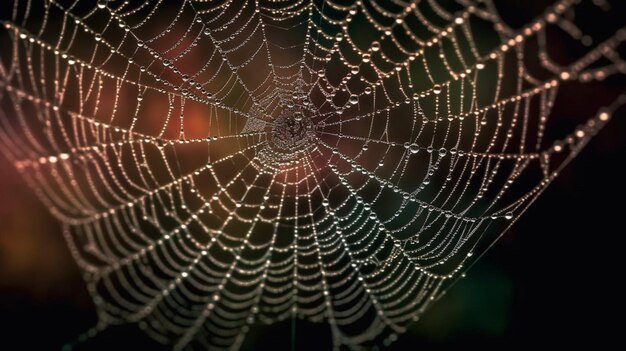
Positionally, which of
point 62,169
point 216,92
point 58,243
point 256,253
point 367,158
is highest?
point 216,92

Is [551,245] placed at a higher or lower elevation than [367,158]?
lower

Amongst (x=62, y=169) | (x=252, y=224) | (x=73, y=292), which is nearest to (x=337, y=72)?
(x=252, y=224)

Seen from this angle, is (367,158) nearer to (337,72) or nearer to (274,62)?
(337,72)

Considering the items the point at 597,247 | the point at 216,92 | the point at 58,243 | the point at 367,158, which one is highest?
the point at 216,92

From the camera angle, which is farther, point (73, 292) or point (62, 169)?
point (73, 292)

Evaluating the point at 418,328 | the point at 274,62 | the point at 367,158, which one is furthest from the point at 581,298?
the point at 274,62

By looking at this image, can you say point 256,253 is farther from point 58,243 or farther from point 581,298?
point 581,298
